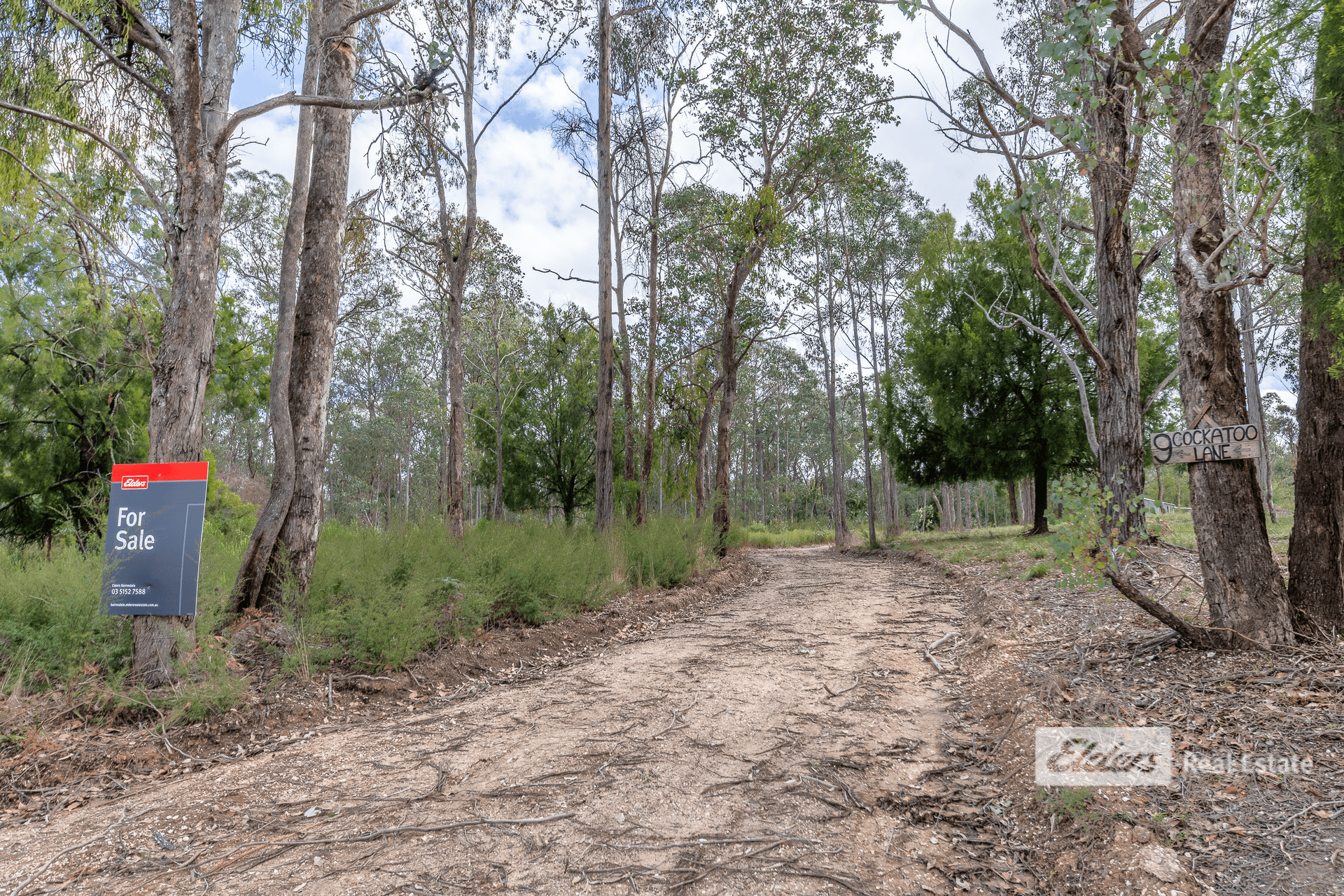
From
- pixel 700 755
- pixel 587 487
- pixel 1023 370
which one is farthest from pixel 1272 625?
pixel 587 487

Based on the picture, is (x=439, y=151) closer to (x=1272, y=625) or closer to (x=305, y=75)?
(x=305, y=75)

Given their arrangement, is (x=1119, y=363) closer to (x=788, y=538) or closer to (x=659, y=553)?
(x=659, y=553)

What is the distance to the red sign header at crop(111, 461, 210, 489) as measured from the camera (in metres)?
3.94

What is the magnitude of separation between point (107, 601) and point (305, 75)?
5.87 meters

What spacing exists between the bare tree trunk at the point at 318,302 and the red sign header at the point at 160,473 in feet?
5.09

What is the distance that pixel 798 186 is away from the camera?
48.9ft

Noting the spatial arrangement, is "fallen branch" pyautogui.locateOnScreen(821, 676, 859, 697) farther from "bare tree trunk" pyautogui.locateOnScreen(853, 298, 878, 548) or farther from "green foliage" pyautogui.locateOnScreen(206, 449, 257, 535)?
"bare tree trunk" pyautogui.locateOnScreen(853, 298, 878, 548)

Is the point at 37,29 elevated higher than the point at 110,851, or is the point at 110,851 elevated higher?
the point at 37,29

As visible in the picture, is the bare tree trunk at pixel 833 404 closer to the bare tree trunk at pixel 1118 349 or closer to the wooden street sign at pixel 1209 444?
the bare tree trunk at pixel 1118 349

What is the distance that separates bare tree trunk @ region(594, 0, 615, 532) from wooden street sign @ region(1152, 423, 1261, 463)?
8173 mm

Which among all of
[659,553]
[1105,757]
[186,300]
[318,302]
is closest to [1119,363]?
[659,553]

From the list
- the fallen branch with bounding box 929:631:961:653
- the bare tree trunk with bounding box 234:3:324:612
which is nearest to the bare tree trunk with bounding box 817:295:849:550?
the fallen branch with bounding box 929:631:961:653

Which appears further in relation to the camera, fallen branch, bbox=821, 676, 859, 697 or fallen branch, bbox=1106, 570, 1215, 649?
fallen branch, bbox=821, 676, 859, 697

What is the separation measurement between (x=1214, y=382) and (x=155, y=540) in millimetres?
6284
